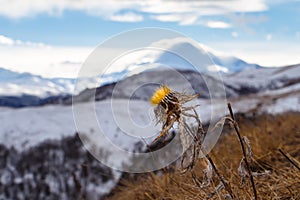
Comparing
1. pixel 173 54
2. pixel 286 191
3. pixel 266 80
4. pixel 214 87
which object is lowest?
pixel 266 80

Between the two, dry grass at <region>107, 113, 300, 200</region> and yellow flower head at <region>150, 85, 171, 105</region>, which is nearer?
yellow flower head at <region>150, 85, 171, 105</region>

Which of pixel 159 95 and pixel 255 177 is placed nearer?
pixel 159 95

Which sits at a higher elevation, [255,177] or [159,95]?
[159,95]

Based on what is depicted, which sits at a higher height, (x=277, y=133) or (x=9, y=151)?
(x=277, y=133)

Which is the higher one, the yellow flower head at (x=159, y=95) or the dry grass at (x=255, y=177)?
the yellow flower head at (x=159, y=95)

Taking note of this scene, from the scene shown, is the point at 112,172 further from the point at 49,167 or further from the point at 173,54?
the point at 173,54

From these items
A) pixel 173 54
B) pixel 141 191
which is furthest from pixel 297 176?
pixel 141 191

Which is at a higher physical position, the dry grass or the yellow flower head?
the yellow flower head

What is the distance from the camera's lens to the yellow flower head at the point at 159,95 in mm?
1482

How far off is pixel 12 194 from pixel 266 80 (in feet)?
105

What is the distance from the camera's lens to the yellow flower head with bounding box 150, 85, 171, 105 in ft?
4.86

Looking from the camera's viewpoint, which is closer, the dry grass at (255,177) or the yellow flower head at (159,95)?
the yellow flower head at (159,95)

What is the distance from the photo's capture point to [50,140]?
8688mm

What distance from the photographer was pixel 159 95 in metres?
1.49
